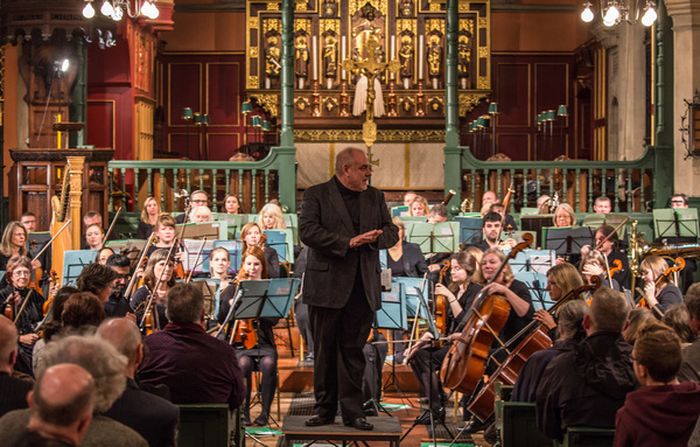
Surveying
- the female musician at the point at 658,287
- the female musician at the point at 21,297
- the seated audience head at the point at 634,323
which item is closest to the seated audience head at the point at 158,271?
the female musician at the point at 21,297

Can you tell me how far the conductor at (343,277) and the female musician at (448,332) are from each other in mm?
1702

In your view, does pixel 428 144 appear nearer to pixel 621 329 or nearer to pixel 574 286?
pixel 574 286

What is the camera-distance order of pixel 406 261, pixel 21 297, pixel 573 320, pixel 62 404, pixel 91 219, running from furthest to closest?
pixel 91 219 < pixel 406 261 < pixel 21 297 < pixel 573 320 < pixel 62 404

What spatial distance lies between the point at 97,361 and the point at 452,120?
10995 mm

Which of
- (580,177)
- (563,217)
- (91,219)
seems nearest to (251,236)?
(91,219)

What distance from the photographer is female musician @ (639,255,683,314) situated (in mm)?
→ 8328

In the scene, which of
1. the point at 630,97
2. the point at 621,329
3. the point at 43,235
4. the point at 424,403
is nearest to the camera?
the point at 621,329

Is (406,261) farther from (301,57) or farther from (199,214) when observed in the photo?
(301,57)

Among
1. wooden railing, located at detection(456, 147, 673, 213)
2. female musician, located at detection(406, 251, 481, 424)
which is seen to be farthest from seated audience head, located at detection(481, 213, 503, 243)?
wooden railing, located at detection(456, 147, 673, 213)

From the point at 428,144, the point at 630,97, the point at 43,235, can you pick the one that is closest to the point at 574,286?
the point at 43,235

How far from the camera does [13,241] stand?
1019cm

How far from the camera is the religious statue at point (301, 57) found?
20047 mm

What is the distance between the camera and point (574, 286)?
6.54 metres

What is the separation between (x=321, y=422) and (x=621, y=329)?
1693 millimetres
